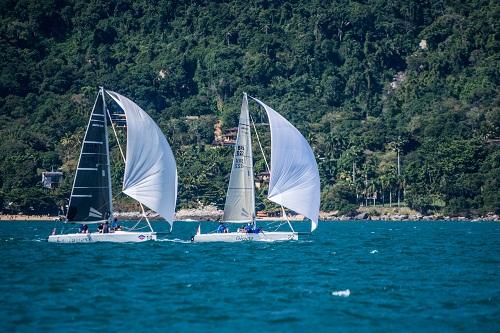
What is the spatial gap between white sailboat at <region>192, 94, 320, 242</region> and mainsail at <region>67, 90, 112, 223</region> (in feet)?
25.4

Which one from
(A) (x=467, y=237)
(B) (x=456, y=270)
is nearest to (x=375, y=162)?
(A) (x=467, y=237)

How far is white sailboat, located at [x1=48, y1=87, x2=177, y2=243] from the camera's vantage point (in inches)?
2699

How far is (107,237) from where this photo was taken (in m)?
70.1

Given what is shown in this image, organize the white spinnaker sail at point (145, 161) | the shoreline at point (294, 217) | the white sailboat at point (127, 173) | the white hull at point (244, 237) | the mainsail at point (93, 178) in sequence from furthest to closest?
the shoreline at point (294, 217) < the white hull at point (244, 237) < the mainsail at point (93, 178) < the white sailboat at point (127, 173) < the white spinnaker sail at point (145, 161)

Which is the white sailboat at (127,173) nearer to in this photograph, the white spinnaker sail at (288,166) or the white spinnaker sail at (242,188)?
the white spinnaker sail at (242,188)

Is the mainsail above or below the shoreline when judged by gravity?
above

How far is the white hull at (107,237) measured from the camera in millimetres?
70250

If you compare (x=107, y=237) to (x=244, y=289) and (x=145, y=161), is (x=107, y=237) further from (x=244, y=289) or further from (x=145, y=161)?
(x=244, y=289)

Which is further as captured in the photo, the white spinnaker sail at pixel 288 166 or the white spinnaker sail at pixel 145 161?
the white spinnaker sail at pixel 288 166

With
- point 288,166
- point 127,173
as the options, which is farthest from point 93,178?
point 288,166

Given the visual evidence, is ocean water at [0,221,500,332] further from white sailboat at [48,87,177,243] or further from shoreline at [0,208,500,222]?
shoreline at [0,208,500,222]

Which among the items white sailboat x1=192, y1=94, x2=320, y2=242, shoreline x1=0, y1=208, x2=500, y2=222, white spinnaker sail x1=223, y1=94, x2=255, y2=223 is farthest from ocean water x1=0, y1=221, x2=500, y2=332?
shoreline x1=0, y1=208, x2=500, y2=222

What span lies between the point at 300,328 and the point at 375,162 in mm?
140035

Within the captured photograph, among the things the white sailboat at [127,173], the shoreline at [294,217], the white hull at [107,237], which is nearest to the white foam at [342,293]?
the white sailboat at [127,173]
